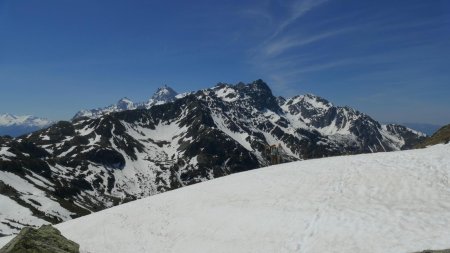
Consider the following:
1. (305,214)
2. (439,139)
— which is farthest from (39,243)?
(439,139)

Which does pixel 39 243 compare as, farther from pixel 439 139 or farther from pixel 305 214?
pixel 439 139

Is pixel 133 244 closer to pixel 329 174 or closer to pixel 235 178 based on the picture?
pixel 235 178

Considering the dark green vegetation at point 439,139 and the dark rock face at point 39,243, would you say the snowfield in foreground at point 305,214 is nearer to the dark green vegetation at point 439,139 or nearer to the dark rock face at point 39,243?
the dark rock face at point 39,243

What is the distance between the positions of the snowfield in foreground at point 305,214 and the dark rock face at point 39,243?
3072mm

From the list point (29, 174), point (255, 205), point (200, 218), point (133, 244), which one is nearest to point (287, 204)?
point (255, 205)

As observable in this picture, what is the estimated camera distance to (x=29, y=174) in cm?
19888

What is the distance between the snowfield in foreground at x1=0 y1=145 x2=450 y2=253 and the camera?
918 inches

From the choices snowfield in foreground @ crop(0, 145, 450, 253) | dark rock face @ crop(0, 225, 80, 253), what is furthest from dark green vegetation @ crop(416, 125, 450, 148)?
dark rock face @ crop(0, 225, 80, 253)

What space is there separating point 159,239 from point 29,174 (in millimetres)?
194581

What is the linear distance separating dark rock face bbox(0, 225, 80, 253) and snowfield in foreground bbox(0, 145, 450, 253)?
121 inches

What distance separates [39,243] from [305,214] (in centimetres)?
1745

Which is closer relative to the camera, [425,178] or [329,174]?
[425,178]

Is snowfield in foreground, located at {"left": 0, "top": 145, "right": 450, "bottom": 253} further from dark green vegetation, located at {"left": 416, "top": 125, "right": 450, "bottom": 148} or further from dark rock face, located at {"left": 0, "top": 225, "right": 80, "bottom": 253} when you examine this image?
dark green vegetation, located at {"left": 416, "top": 125, "right": 450, "bottom": 148}

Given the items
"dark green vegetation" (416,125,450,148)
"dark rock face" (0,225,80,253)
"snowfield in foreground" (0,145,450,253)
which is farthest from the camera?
"dark green vegetation" (416,125,450,148)
